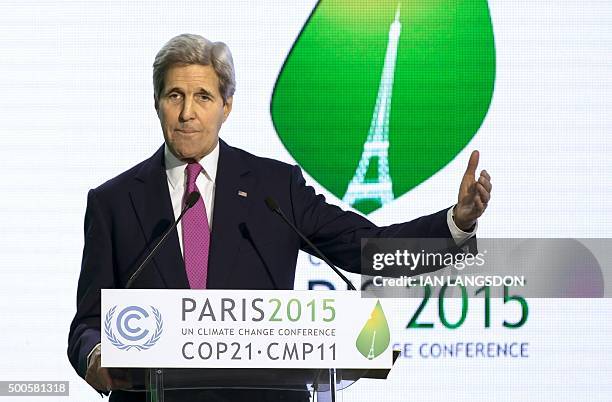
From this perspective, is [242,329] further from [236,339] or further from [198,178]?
[198,178]

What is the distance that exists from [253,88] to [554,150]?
1.21m

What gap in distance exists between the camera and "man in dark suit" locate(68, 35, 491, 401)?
2941 mm

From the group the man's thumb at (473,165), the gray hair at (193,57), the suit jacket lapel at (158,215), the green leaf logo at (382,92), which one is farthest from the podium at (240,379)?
the green leaf logo at (382,92)

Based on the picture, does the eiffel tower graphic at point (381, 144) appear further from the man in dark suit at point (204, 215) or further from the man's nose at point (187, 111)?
the man's nose at point (187, 111)

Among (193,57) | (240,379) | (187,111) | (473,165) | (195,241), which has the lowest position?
(240,379)

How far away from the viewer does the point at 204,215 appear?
10.0ft

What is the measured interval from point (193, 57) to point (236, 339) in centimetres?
91

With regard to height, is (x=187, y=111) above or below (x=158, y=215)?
above

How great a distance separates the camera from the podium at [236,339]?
2520mm

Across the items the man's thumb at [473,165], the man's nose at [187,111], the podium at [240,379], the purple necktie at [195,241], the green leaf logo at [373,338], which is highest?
the man's nose at [187,111]

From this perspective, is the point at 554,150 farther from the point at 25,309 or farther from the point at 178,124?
the point at 25,309

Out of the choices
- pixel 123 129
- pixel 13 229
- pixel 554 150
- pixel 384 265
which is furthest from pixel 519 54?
pixel 13 229

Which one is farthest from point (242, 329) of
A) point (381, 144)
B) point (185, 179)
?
point (381, 144)

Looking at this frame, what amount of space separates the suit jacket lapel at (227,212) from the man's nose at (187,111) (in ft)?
0.57
